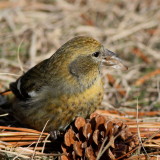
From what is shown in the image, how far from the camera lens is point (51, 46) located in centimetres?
561

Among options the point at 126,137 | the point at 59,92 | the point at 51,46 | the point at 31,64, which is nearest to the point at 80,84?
the point at 59,92

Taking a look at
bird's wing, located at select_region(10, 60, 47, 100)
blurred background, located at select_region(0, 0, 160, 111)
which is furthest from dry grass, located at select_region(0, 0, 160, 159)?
bird's wing, located at select_region(10, 60, 47, 100)

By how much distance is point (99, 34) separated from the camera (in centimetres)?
586

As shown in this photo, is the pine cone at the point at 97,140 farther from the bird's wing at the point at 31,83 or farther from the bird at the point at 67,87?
the bird's wing at the point at 31,83

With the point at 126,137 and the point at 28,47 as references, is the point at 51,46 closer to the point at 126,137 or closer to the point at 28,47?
the point at 28,47

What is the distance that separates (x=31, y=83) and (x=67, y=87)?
1.72ft

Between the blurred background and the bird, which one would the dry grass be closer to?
the blurred background

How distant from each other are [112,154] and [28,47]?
2.98 m

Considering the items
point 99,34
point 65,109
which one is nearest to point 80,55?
point 65,109

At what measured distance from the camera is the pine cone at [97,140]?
2953mm

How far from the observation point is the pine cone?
9.69 ft

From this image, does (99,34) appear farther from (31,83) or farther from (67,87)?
(67,87)

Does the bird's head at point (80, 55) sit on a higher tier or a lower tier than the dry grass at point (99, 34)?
higher

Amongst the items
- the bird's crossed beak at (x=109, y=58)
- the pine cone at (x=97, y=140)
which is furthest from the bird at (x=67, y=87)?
the pine cone at (x=97, y=140)
